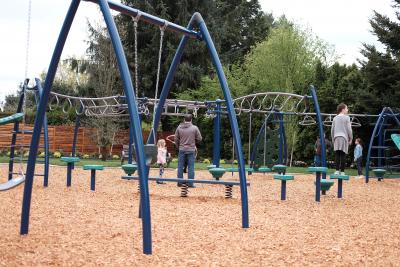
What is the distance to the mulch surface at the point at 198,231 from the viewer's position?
4.39 m

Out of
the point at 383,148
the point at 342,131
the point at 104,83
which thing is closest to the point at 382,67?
the point at 383,148

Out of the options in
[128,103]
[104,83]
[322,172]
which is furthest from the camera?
[104,83]

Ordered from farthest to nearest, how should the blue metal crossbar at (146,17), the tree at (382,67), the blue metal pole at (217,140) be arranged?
the tree at (382,67)
the blue metal pole at (217,140)
the blue metal crossbar at (146,17)

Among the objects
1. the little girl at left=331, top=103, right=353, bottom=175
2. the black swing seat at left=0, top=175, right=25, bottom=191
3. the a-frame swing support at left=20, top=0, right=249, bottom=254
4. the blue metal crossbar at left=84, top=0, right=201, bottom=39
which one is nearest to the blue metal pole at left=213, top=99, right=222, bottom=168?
the little girl at left=331, top=103, right=353, bottom=175

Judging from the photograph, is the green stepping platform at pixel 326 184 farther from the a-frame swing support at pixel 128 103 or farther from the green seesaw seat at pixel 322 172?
the a-frame swing support at pixel 128 103

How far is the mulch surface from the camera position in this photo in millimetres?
4387

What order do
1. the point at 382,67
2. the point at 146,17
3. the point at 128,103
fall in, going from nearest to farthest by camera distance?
the point at 128,103 < the point at 146,17 < the point at 382,67

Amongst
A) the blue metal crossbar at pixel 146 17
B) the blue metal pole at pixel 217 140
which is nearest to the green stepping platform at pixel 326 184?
the blue metal pole at pixel 217 140

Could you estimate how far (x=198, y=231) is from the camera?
223 inches

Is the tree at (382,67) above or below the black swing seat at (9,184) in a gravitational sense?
above

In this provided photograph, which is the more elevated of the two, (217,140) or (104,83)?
(104,83)

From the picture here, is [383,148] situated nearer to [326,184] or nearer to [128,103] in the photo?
[326,184]

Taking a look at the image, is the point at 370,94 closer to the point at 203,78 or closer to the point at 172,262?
the point at 203,78

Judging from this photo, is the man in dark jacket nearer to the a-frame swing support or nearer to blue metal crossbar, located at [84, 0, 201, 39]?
the a-frame swing support
